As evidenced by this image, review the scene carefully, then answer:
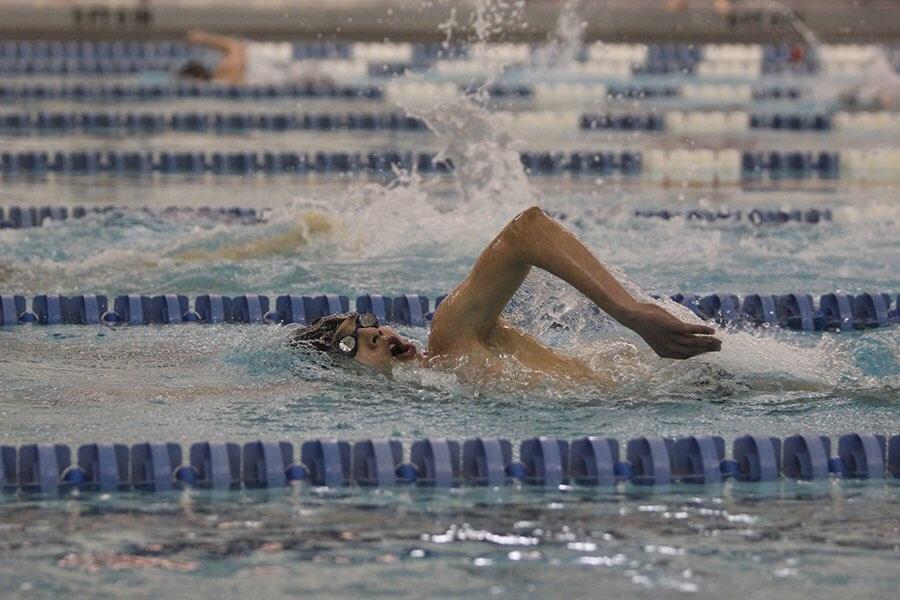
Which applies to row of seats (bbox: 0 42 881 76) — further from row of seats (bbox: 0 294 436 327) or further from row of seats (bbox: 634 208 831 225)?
row of seats (bbox: 0 294 436 327)

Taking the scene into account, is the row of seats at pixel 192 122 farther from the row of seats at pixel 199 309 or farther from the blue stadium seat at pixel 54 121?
the row of seats at pixel 199 309

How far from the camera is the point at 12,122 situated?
1244 centimetres

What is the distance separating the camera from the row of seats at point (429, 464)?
13.1 feet

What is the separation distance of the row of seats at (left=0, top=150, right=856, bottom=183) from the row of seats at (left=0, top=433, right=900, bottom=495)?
6.32 metres

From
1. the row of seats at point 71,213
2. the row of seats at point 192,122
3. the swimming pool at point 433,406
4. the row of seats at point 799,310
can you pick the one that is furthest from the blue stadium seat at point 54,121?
the row of seats at point 799,310

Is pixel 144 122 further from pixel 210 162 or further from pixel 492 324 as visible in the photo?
pixel 492 324

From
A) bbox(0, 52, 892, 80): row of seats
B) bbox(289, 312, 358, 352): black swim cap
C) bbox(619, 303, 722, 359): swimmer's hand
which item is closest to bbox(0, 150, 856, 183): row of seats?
bbox(0, 52, 892, 80): row of seats

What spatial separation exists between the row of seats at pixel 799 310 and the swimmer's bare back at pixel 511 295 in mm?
1678

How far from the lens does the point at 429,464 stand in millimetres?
4027

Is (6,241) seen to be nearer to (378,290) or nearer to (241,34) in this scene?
A: (378,290)

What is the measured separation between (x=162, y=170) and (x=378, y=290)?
418 centimetres

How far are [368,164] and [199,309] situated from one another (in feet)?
14.7

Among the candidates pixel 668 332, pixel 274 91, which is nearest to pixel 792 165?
pixel 274 91

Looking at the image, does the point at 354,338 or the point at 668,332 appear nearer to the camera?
the point at 668,332
